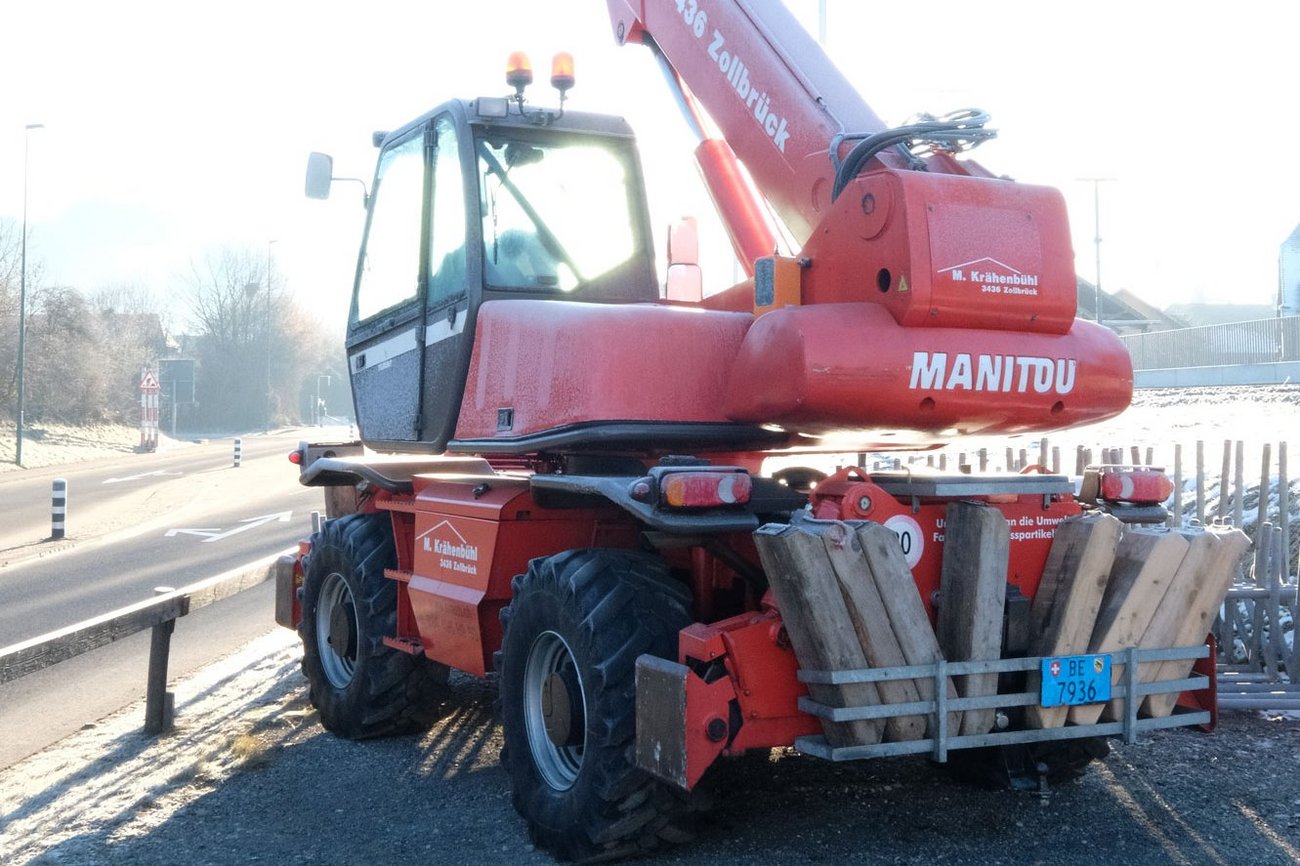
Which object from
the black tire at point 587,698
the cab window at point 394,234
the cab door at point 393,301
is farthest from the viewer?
the cab window at point 394,234

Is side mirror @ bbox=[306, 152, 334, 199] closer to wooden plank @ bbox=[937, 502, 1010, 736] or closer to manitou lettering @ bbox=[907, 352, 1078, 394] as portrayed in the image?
manitou lettering @ bbox=[907, 352, 1078, 394]

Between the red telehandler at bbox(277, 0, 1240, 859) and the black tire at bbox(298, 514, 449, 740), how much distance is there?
0.29m

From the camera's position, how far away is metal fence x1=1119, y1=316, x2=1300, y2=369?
35.1m

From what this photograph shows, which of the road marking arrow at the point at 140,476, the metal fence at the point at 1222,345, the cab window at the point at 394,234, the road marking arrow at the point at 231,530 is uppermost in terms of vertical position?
the metal fence at the point at 1222,345

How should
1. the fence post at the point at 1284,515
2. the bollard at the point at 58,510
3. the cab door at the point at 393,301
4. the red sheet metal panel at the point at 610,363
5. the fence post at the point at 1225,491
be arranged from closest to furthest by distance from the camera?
the red sheet metal panel at the point at 610,363, the cab door at the point at 393,301, the fence post at the point at 1284,515, the fence post at the point at 1225,491, the bollard at the point at 58,510

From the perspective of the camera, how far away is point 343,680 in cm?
742

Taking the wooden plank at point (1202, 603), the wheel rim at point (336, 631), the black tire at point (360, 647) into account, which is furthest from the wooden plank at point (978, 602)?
the wheel rim at point (336, 631)

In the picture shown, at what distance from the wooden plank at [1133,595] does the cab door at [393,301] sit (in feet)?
11.1

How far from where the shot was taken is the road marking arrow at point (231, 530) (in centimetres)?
1992

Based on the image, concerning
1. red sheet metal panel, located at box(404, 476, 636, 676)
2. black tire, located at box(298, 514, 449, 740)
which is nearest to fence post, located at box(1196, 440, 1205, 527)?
red sheet metal panel, located at box(404, 476, 636, 676)

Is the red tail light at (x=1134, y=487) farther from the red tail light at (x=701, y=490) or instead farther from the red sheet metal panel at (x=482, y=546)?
the red sheet metal panel at (x=482, y=546)

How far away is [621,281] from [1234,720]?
4.19m

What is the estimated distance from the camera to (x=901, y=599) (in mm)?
4371

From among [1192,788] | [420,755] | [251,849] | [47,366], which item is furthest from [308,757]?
[47,366]
